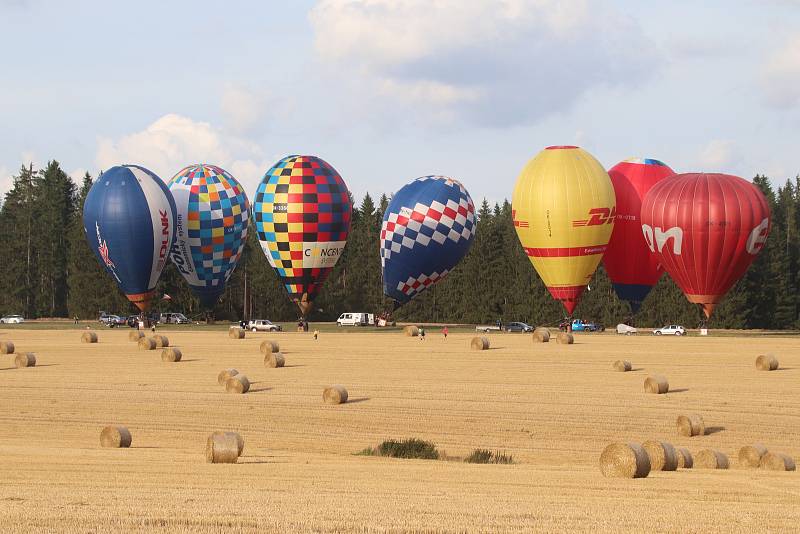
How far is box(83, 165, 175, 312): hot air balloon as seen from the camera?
73875 mm

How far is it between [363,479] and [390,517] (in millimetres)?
4755

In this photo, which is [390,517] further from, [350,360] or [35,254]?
[35,254]

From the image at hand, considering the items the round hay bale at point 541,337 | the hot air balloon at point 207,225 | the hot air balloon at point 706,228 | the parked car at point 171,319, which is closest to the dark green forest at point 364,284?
the parked car at point 171,319

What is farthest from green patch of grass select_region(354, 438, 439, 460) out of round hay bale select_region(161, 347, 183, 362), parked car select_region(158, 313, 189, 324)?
parked car select_region(158, 313, 189, 324)

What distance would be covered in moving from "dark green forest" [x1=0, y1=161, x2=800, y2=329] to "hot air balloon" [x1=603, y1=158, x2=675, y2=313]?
68.5 feet

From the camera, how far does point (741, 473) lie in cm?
2461

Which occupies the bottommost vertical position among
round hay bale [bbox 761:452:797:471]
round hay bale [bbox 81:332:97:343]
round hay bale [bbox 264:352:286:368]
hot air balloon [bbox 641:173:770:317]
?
round hay bale [bbox 761:452:797:471]

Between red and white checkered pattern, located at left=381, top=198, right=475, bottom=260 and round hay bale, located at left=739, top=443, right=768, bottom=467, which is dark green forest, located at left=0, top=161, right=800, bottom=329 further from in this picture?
round hay bale, located at left=739, top=443, right=768, bottom=467

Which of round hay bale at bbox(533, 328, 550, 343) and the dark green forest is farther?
the dark green forest

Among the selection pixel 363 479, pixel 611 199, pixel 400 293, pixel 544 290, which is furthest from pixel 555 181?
pixel 363 479

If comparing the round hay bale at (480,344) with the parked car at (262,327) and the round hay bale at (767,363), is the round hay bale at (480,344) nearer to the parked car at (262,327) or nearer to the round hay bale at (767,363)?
the round hay bale at (767,363)

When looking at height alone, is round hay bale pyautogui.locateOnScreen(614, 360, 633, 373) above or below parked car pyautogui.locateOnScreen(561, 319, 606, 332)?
below

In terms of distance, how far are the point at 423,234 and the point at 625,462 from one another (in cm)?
5236

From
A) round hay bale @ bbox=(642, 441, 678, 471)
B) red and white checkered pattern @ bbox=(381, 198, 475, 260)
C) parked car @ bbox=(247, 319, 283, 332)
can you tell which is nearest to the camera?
round hay bale @ bbox=(642, 441, 678, 471)
